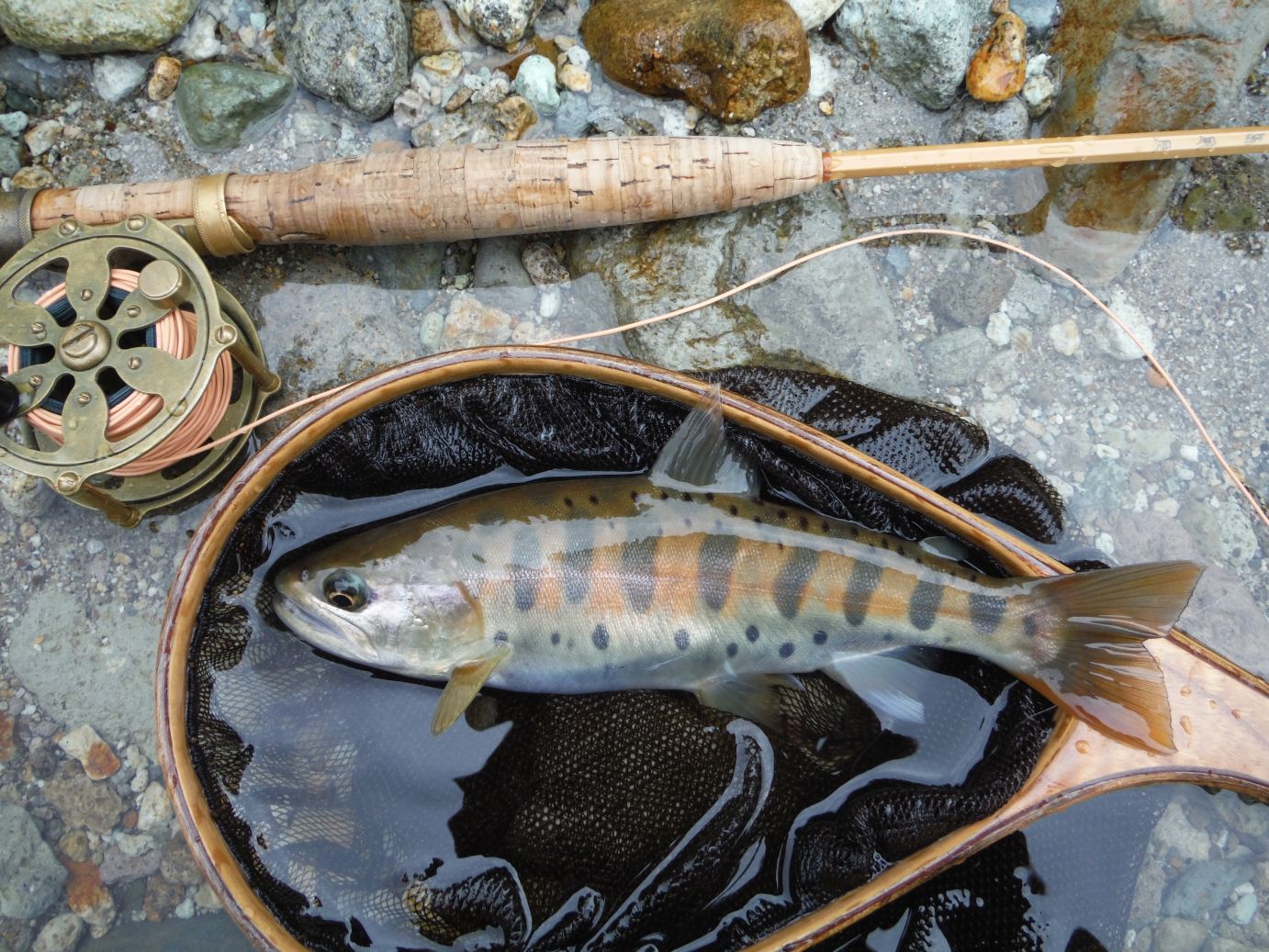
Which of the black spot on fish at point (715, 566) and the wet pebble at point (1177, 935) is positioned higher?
the black spot on fish at point (715, 566)

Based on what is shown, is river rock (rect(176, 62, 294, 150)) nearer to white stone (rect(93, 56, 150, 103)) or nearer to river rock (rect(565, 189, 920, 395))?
white stone (rect(93, 56, 150, 103))

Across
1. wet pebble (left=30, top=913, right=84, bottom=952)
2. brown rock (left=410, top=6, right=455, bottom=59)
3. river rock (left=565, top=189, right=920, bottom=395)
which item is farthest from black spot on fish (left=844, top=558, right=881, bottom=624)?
wet pebble (left=30, top=913, right=84, bottom=952)

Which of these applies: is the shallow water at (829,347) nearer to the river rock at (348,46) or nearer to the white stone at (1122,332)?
the white stone at (1122,332)

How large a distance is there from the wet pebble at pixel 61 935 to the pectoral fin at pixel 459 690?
1.58 m

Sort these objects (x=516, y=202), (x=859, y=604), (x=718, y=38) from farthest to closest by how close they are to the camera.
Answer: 1. (x=718, y=38)
2. (x=516, y=202)
3. (x=859, y=604)

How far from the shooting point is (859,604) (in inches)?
96.8

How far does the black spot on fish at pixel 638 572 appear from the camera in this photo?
2469 millimetres

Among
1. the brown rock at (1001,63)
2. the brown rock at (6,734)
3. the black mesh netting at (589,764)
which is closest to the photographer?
the black mesh netting at (589,764)

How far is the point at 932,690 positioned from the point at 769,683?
20.1 inches

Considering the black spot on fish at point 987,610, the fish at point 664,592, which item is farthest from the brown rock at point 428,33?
the black spot on fish at point 987,610

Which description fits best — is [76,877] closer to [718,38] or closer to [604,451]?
[604,451]

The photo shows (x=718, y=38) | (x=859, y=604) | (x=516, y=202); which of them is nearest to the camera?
(x=859, y=604)

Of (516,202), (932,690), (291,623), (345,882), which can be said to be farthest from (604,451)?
(345,882)

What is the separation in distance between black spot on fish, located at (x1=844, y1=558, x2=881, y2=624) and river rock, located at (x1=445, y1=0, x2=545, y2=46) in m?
2.15
